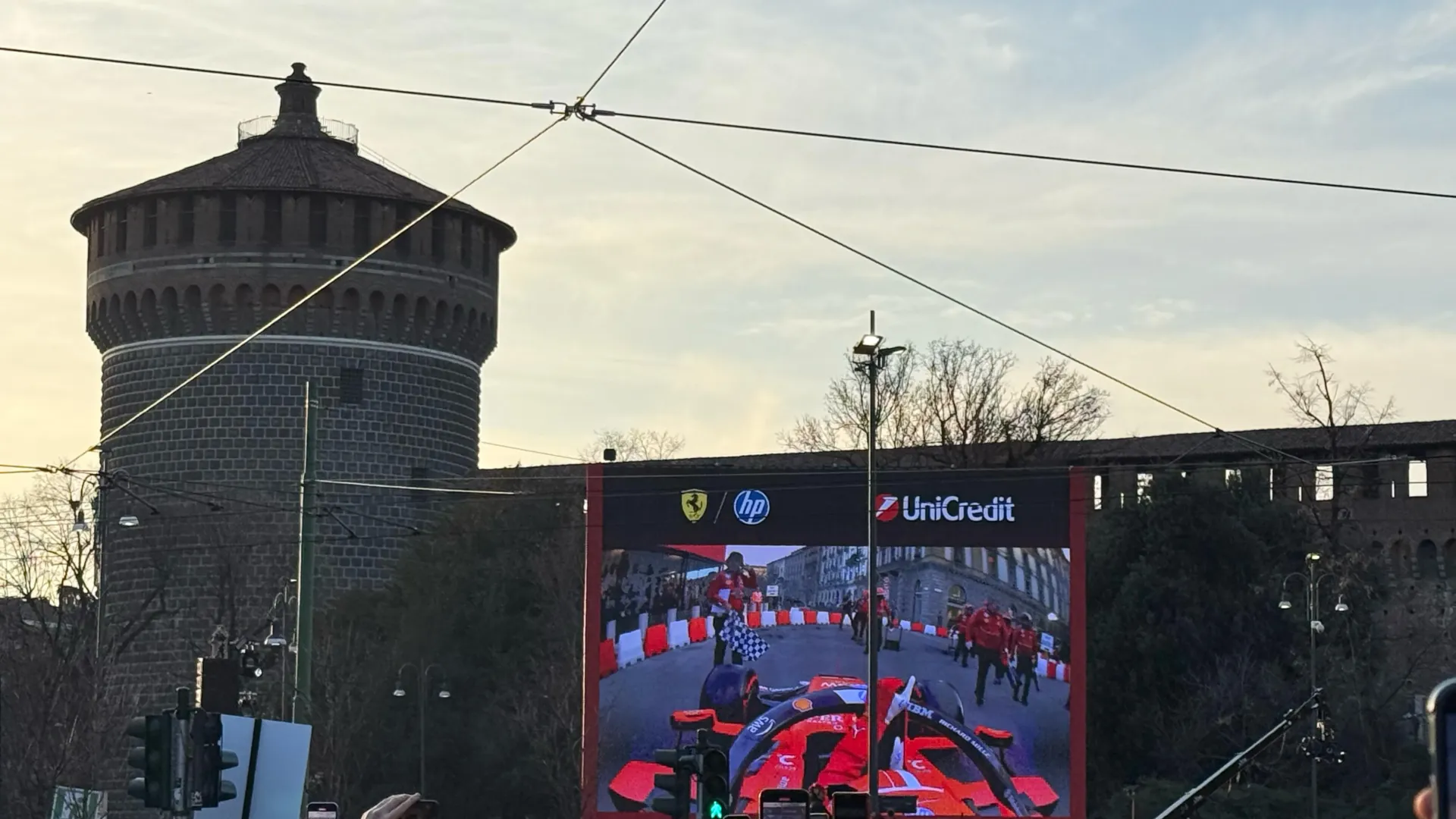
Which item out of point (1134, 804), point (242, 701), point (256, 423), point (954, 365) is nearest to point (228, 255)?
point (256, 423)

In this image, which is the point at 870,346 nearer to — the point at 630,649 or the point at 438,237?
the point at 630,649

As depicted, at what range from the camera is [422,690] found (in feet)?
180

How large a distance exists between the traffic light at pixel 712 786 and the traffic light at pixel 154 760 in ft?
15.7

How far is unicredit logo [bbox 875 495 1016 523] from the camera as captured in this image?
41.7m

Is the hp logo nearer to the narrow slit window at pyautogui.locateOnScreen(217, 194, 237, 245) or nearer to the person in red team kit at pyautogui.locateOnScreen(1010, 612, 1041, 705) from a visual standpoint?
the person in red team kit at pyautogui.locateOnScreen(1010, 612, 1041, 705)

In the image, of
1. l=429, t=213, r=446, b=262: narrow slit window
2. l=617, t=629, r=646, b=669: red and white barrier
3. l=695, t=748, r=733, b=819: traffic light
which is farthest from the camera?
l=429, t=213, r=446, b=262: narrow slit window

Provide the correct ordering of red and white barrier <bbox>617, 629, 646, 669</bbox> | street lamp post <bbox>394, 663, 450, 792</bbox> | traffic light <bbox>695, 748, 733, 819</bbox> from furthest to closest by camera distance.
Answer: street lamp post <bbox>394, 663, 450, 792</bbox> → red and white barrier <bbox>617, 629, 646, 669</bbox> → traffic light <bbox>695, 748, 733, 819</bbox>

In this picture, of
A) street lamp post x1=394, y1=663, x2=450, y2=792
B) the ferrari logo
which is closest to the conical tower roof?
street lamp post x1=394, y1=663, x2=450, y2=792

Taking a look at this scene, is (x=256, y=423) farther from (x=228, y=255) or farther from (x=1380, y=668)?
(x=1380, y=668)

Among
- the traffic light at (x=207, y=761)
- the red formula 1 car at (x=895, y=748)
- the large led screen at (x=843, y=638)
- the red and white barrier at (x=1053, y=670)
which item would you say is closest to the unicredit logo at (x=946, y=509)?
the large led screen at (x=843, y=638)

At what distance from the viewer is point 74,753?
140ft

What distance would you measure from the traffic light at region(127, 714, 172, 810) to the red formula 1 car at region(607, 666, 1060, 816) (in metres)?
25.8

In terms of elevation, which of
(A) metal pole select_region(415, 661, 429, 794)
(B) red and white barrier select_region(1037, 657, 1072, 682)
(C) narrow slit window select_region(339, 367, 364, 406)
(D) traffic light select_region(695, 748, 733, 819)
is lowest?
(A) metal pole select_region(415, 661, 429, 794)

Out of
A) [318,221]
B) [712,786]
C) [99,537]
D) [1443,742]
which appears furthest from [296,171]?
[1443,742]
